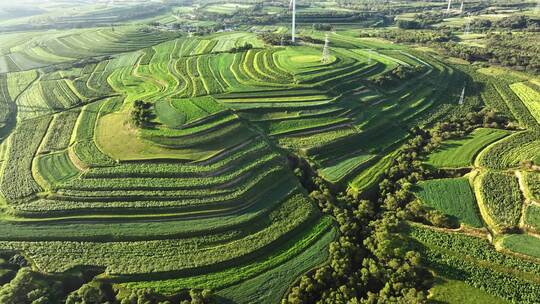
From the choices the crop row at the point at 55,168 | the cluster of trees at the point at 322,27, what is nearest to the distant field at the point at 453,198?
the crop row at the point at 55,168

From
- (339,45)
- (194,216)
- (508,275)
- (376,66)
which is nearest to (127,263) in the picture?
(194,216)

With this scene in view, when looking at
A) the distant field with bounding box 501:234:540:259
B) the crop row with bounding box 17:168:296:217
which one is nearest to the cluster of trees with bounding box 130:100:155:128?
the crop row with bounding box 17:168:296:217

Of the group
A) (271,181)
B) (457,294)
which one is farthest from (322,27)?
(457,294)

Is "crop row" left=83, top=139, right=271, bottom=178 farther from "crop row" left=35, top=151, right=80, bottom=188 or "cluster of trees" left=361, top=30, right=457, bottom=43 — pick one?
"cluster of trees" left=361, top=30, right=457, bottom=43

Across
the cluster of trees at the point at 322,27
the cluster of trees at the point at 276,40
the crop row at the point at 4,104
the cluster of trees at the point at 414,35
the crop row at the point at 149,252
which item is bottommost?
the crop row at the point at 149,252

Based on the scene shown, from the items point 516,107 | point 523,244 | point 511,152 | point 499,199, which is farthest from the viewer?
point 516,107

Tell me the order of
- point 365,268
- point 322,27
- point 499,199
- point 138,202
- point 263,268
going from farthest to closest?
point 322,27 → point 499,199 → point 138,202 → point 263,268 → point 365,268

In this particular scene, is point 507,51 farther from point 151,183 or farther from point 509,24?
point 151,183

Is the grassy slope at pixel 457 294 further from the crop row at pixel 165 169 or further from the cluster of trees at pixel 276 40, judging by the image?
the cluster of trees at pixel 276 40
